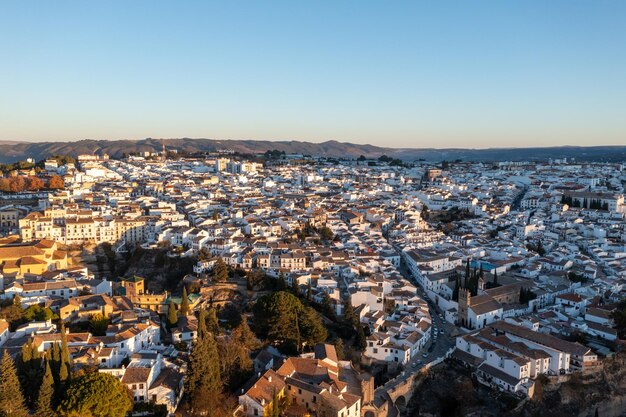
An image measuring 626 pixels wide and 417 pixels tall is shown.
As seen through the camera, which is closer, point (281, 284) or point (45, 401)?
point (45, 401)

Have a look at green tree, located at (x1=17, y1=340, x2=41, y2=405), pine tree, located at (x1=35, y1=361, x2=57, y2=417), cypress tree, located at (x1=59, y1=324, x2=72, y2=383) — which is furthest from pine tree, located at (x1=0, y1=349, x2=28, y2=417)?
cypress tree, located at (x1=59, y1=324, x2=72, y2=383)

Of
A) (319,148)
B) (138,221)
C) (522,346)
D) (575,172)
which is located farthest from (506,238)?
(319,148)

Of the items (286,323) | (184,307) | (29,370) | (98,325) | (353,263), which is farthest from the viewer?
(353,263)

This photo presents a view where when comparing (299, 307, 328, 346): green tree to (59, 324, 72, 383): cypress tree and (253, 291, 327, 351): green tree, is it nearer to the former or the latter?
(253, 291, 327, 351): green tree

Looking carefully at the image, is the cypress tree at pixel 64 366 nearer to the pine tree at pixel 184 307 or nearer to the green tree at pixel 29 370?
the green tree at pixel 29 370

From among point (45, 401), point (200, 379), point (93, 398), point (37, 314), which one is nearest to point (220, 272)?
point (37, 314)

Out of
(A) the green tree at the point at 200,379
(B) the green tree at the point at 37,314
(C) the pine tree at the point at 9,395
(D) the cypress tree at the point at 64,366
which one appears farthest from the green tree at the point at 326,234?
(C) the pine tree at the point at 9,395

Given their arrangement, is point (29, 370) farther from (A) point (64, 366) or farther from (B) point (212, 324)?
(B) point (212, 324)
